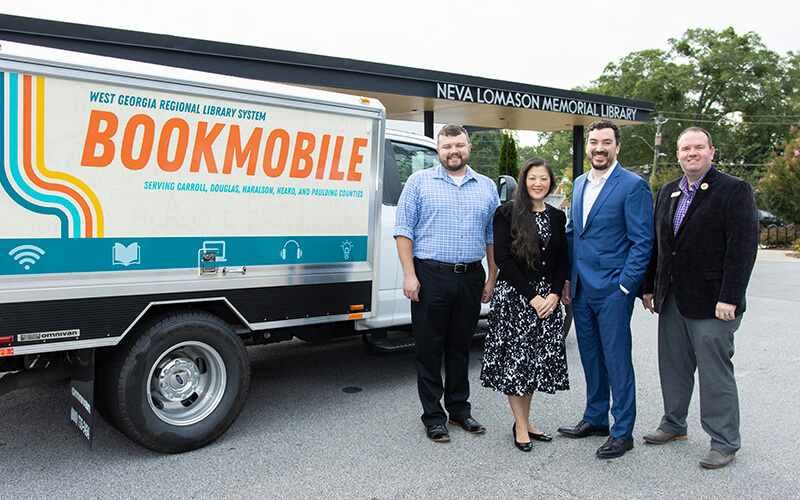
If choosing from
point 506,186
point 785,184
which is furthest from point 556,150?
point 506,186

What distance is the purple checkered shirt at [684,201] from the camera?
3918mm

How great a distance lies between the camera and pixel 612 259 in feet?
12.8

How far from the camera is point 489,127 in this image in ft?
59.8

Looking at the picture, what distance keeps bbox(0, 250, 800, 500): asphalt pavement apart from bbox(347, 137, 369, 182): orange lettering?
179 centimetres

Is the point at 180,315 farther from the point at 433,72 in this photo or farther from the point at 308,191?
the point at 433,72

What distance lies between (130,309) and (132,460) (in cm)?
95

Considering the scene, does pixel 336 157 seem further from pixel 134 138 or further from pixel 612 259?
pixel 612 259

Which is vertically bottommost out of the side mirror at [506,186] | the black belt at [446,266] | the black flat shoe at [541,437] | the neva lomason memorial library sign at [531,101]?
the black flat shoe at [541,437]

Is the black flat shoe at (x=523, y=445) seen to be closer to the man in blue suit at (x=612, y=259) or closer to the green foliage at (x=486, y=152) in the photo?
the man in blue suit at (x=612, y=259)

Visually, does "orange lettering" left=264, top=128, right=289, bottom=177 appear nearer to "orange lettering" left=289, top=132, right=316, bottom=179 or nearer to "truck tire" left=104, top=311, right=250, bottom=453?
"orange lettering" left=289, top=132, right=316, bottom=179

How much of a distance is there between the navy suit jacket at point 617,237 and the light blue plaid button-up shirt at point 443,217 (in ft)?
2.31

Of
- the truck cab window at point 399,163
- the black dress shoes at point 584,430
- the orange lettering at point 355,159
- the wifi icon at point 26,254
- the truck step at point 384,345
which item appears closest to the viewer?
the wifi icon at point 26,254

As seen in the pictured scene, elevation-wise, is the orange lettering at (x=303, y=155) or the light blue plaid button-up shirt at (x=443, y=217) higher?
the orange lettering at (x=303, y=155)

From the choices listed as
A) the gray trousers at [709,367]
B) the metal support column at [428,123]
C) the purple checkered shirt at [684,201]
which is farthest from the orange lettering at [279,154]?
the metal support column at [428,123]
